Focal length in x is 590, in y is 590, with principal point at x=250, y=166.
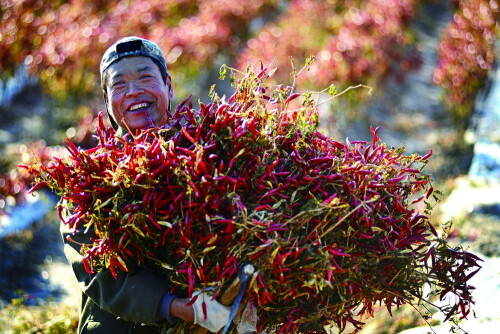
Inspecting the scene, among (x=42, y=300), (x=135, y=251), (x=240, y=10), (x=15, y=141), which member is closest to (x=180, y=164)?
(x=135, y=251)

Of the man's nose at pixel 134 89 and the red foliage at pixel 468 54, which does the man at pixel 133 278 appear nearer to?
the man's nose at pixel 134 89

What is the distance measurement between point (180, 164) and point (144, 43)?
88 cm

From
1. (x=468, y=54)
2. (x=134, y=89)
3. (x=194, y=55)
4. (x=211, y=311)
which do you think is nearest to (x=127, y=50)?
(x=134, y=89)

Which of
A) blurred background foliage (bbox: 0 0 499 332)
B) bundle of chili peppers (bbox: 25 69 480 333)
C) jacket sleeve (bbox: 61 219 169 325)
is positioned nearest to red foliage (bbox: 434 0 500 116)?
blurred background foliage (bbox: 0 0 499 332)

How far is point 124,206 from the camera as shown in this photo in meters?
1.87

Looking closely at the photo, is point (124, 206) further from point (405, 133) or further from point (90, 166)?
point (405, 133)

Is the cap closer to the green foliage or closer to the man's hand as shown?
the man's hand

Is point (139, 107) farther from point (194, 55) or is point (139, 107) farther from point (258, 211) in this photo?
point (194, 55)

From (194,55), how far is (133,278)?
5740 millimetres

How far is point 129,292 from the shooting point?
2016 millimetres

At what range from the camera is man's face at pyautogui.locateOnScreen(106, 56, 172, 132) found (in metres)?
2.43

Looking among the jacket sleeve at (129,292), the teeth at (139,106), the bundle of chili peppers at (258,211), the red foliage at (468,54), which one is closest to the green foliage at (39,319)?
the jacket sleeve at (129,292)

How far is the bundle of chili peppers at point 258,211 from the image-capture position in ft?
5.96

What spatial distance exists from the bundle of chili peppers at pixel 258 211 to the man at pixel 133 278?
69 millimetres
